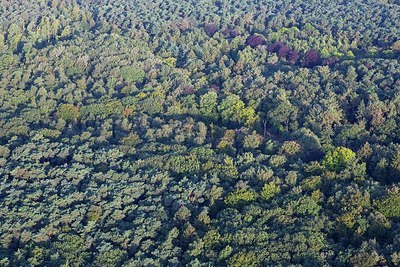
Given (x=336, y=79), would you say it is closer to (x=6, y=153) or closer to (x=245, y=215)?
(x=245, y=215)

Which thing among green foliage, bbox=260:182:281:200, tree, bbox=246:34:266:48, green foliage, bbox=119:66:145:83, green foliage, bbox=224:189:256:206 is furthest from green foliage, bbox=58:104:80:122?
tree, bbox=246:34:266:48

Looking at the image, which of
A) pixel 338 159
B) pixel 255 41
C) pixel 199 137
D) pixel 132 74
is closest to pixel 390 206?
pixel 338 159

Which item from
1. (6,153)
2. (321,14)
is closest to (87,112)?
(6,153)

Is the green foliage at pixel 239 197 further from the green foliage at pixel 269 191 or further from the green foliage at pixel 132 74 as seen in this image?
the green foliage at pixel 132 74

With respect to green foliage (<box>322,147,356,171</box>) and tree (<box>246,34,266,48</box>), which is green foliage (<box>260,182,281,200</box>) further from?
tree (<box>246,34,266,48</box>)

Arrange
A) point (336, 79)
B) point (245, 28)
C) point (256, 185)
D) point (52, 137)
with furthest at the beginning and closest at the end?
point (245, 28), point (336, 79), point (52, 137), point (256, 185)

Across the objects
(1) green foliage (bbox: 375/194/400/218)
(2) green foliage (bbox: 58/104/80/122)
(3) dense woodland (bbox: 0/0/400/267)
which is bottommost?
(2) green foliage (bbox: 58/104/80/122)

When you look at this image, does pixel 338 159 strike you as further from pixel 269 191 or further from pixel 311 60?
pixel 311 60

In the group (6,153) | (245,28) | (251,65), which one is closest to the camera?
(6,153)
